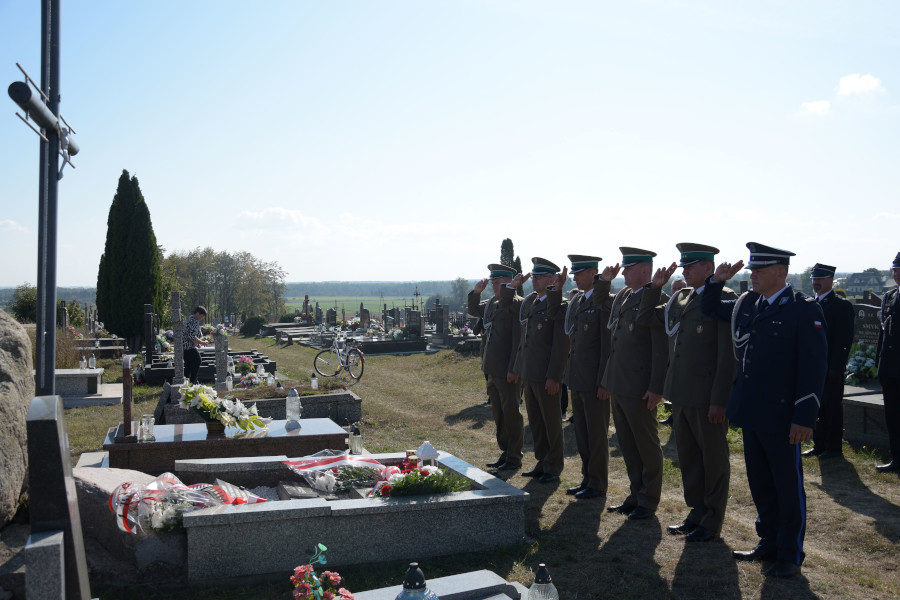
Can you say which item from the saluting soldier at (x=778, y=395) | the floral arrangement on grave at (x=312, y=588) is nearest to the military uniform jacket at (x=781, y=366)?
the saluting soldier at (x=778, y=395)

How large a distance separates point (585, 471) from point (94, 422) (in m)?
8.01

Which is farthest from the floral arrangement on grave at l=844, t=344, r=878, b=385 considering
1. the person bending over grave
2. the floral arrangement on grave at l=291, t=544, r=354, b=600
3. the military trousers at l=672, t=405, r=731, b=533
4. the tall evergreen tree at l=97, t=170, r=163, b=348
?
the tall evergreen tree at l=97, t=170, r=163, b=348

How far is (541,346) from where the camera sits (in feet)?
23.4

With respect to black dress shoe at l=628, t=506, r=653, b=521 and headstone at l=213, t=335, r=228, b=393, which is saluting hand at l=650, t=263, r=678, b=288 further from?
headstone at l=213, t=335, r=228, b=393

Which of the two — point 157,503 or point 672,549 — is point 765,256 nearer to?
point 672,549

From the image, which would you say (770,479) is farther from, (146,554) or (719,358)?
Answer: (146,554)

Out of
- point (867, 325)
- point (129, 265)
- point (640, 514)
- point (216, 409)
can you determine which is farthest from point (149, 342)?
point (867, 325)

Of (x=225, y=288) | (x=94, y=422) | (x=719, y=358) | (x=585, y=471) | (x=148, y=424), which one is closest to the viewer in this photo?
(x=719, y=358)

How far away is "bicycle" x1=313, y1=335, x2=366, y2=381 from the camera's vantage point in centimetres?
1608

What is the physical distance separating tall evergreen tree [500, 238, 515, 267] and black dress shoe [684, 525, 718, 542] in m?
19.9

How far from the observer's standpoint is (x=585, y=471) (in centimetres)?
652

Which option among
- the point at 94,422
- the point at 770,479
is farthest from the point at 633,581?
the point at 94,422

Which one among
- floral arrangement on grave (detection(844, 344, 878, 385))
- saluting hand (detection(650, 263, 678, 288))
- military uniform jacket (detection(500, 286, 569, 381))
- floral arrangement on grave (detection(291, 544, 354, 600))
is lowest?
floral arrangement on grave (detection(291, 544, 354, 600))

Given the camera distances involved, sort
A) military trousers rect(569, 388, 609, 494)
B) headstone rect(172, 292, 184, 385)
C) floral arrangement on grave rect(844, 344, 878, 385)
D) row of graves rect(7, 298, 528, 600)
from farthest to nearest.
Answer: headstone rect(172, 292, 184, 385)
floral arrangement on grave rect(844, 344, 878, 385)
military trousers rect(569, 388, 609, 494)
row of graves rect(7, 298, 528, 600)
